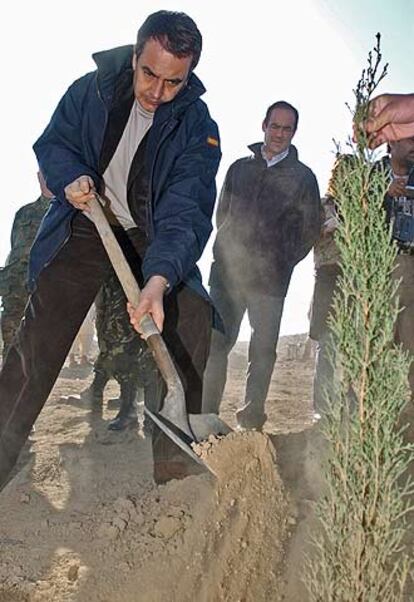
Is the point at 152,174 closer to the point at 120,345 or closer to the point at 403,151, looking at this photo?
the point at 403,151

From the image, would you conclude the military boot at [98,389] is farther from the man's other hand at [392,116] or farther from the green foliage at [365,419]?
the green foliage at [365,419]

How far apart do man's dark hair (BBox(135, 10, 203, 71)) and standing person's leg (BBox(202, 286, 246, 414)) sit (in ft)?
8.69

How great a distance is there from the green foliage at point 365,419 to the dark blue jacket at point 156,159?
1398mm

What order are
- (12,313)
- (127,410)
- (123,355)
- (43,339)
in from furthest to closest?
(127,410) < (123,355) < (12,313) < (43,339)

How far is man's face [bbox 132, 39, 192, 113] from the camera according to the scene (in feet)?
11.2

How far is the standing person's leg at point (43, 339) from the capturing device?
358 centimetres

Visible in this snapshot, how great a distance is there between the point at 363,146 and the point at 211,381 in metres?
3.77

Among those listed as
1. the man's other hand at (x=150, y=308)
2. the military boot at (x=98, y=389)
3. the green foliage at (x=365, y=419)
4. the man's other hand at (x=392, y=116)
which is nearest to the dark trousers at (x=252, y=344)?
the military boot at (x=98, y=389)

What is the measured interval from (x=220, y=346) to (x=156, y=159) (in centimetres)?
244

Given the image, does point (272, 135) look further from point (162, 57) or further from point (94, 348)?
point (94, 348)

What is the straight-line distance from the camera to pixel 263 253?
588 centimetres

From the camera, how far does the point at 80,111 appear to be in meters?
3.76

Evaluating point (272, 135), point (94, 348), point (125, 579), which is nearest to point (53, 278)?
point (125, 579)

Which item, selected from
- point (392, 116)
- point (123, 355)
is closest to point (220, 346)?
point (123, 355)
